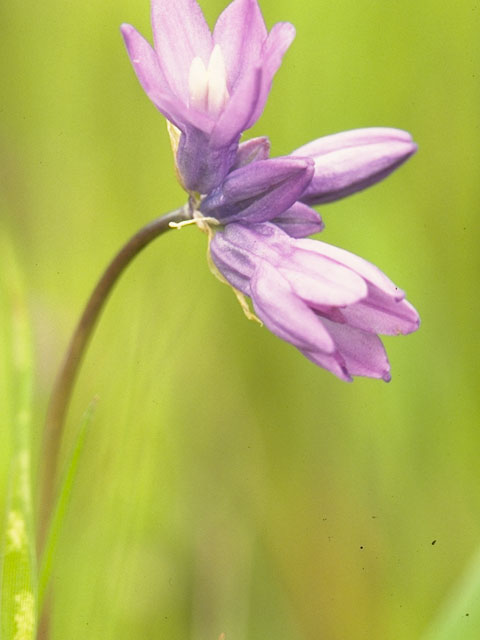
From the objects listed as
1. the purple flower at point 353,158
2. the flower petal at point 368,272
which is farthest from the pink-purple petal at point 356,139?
the flower petal at point 368,272

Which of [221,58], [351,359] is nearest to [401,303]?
[351,359]

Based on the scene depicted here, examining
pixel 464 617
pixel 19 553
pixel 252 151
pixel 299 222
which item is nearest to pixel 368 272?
pixel 299 222

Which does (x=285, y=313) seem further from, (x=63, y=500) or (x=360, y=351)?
(x=63, y=500)

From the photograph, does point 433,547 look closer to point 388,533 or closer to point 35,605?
point 388,533

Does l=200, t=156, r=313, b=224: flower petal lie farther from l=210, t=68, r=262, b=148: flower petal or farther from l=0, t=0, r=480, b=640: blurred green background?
l=0, t=0, r=480, b=640: blurred green background

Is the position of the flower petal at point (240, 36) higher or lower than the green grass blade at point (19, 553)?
higher

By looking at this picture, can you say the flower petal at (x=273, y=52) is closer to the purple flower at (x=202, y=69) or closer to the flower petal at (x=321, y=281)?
the purple flower at (x=202, y=69)

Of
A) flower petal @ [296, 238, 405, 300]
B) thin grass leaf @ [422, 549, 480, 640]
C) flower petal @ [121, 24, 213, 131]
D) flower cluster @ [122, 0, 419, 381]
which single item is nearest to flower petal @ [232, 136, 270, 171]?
flower cluster @ [122, 0, 419, 381]
